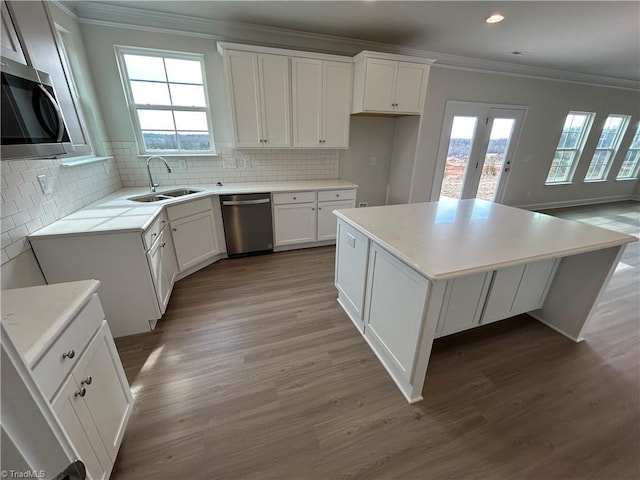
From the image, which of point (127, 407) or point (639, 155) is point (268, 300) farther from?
point (639, 155)

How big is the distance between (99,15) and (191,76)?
0.87 metres

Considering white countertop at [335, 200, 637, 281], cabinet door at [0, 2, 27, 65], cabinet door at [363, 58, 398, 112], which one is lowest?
white countertop at [335, 200, 637, 281]

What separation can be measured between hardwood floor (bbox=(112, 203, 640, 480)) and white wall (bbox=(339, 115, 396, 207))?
2447 mm

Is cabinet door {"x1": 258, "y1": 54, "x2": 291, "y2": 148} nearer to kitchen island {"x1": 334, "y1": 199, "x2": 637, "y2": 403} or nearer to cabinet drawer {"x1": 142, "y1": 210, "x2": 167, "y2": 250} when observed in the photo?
cabinet drawer {"x1": 142, "y1": 210, "x2": 167, "y2": 250}

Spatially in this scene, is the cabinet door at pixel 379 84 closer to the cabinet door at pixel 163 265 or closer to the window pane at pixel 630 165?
the cabinet door at pixel 163 265

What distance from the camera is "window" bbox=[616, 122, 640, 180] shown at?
621cm

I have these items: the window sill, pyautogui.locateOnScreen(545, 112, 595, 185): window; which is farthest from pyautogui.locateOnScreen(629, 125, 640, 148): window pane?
the window sill

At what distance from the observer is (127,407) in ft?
4.36

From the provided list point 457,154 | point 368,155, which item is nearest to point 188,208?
point 368,155

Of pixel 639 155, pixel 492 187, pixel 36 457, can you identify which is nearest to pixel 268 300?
pixel 36 457

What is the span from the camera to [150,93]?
113 inches

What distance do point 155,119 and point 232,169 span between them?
3.21 ft

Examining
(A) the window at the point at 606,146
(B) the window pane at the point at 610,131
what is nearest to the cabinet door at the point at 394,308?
(A) the window at the point at 606,146

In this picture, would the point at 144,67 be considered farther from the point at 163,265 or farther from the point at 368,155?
the point at 368,155
